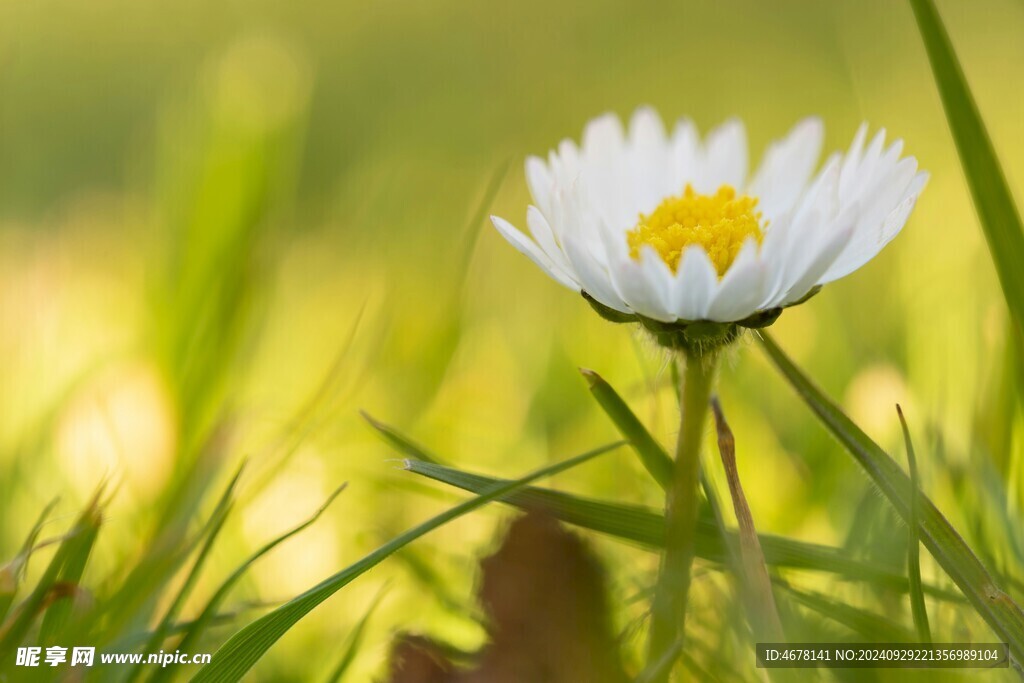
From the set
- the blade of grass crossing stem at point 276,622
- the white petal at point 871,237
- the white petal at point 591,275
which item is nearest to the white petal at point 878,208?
the white petal at point 871,237

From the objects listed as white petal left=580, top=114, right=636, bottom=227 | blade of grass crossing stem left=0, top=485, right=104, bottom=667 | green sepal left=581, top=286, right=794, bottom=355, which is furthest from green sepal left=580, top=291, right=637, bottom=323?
blade of grass crossing stem left=0, top=485, right=104, bottom=667

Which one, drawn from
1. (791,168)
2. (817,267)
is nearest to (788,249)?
(817,267)

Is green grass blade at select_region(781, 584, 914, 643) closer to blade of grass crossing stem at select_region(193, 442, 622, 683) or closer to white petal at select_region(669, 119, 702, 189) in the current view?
blade of grass crossing stem at select_region(193, 442, 622, 683)

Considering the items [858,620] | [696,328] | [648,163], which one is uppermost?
[648,163]

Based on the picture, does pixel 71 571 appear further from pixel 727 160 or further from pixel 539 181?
pixel 727 160

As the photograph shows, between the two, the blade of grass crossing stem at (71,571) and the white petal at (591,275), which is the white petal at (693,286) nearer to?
the white petal at (591,275)

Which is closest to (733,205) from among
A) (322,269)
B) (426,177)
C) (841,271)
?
(841,271)
